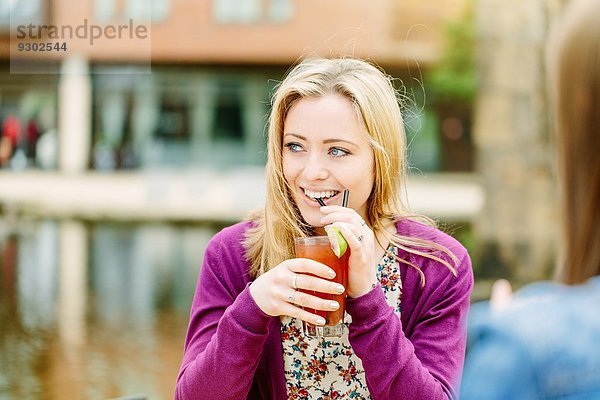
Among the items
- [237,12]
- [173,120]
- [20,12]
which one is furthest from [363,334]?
[173,120]

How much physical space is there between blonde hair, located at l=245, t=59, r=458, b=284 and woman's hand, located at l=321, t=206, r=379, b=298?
22 cm

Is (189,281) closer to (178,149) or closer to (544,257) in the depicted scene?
(544,257)

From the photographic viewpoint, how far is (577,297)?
3.33 feet

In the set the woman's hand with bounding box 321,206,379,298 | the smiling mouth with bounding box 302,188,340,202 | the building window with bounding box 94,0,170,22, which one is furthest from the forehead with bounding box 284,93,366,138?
the building window with bounding box 94,0,170,22

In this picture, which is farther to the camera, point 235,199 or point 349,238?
point 235,199

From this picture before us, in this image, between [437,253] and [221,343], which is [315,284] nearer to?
[221,343]

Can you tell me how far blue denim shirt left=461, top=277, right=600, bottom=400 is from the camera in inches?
38.2

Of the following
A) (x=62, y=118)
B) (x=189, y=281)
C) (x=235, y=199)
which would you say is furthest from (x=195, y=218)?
(x=189, y=281)

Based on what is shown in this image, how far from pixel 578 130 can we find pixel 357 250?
0.81 meters

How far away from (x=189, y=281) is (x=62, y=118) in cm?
1589

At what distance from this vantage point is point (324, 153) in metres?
2.00

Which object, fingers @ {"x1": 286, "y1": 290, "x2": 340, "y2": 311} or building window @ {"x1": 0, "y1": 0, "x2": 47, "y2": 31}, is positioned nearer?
fingers @ {"x1": 286, "y1": 290, "x2": 340, "y2": 311}

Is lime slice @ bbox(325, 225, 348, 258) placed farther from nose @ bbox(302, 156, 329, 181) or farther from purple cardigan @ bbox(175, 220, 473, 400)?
nose @ bbox(302, 156, 329, 181)

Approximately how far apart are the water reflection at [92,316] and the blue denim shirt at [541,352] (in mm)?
2083
